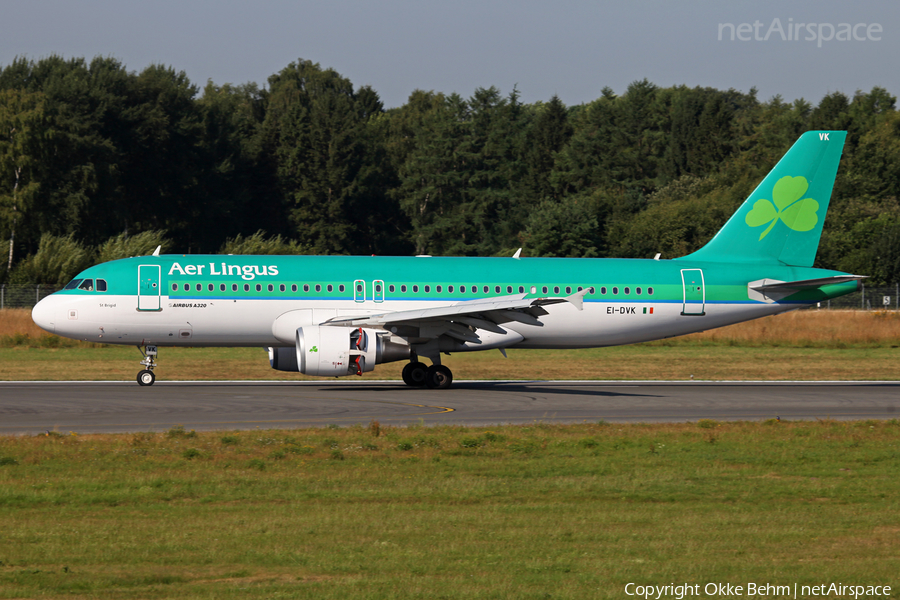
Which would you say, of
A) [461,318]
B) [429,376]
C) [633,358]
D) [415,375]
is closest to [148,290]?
[415,375]

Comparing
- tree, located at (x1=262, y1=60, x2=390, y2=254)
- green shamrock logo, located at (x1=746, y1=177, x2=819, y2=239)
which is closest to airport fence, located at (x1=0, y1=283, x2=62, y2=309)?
green shamrock logo, located at (x1=746, y1=177, x2=819, y2=239)

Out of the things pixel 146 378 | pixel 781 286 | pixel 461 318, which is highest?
pixel 781 286

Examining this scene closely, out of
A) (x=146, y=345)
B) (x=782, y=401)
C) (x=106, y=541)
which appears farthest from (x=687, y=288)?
(x=106, y=541)

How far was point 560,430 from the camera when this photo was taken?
20516mm

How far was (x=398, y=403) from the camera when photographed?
26.0 m

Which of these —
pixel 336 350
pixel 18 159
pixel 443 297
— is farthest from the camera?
pixel 18 159

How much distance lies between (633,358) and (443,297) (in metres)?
16.7

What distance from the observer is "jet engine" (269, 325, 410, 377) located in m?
27.1

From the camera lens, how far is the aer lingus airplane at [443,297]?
2914cm

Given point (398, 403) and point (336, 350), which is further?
point (336, 350)

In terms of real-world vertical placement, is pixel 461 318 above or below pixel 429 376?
above

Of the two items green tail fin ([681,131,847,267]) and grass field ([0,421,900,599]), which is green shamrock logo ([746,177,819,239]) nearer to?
green tail fin ([681,131,847,267])

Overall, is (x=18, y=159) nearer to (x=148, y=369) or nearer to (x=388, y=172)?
(x=388, y=172)

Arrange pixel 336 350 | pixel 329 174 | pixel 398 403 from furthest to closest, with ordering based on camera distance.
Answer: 1. pixel 329 174
2. pixel 336 350
3. pixel 398 403
